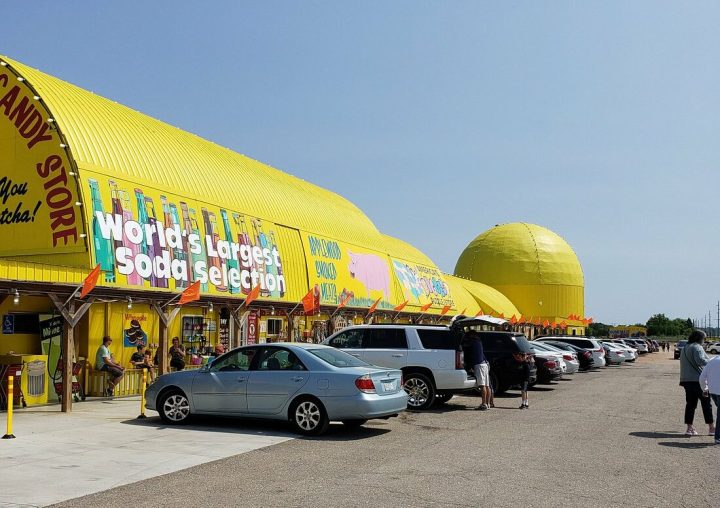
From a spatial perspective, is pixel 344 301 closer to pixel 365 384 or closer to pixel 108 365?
pixel 108 365

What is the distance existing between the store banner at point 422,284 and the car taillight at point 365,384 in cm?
2922

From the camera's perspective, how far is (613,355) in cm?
4531

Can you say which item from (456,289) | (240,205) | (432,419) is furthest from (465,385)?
(456,289)

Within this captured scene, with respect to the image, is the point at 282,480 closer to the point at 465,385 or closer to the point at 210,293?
the point at 465,385

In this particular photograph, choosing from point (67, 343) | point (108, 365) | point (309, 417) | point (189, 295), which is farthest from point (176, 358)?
point (309, 417)

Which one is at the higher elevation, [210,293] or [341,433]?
[210,293]

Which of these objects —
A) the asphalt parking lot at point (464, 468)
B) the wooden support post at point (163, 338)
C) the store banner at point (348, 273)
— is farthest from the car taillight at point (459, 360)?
the store banner at point (348, 273)

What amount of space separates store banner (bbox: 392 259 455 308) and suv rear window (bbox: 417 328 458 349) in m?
24.6

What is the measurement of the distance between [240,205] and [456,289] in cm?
3199

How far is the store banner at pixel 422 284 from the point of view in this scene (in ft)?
141

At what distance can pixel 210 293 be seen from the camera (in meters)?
23.1

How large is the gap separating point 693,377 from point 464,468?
5.91 metres

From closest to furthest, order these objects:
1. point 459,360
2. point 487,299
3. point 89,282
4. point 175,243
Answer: point 89,282 < point 459,360 < point 175,243 < point 487,299

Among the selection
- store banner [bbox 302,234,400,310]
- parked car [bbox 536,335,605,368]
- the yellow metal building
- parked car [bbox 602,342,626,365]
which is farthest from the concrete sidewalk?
parked car [bbox 602,342,626,365]
